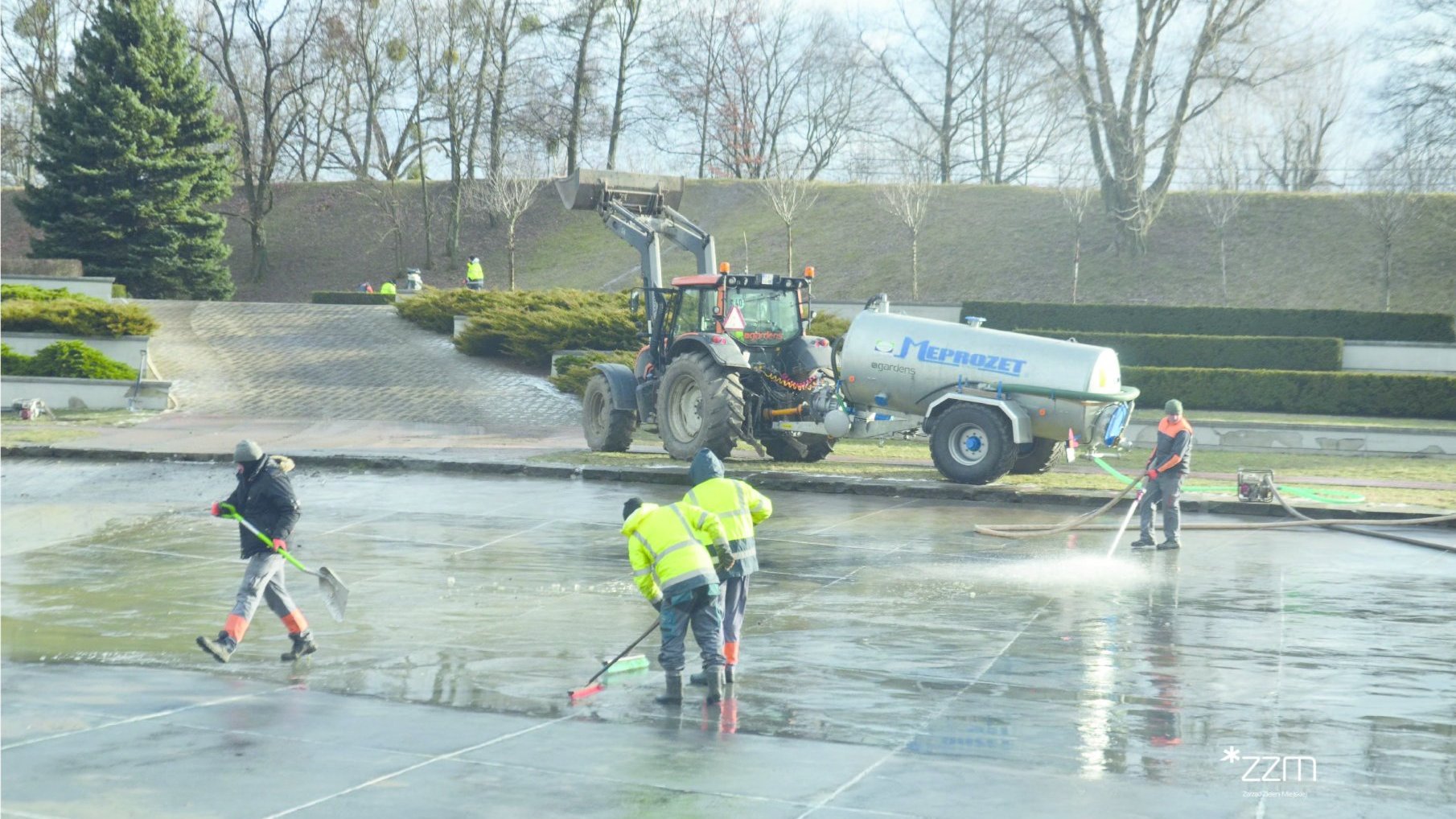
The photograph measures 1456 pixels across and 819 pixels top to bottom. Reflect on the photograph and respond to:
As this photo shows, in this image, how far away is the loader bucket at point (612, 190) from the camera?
23188mm

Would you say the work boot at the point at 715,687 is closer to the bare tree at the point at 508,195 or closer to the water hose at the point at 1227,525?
the water hose at the point at 1227,525

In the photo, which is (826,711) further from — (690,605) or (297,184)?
(297,184)

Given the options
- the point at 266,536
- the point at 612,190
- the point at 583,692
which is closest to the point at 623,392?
the point at 612,190

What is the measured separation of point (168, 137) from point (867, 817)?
44.7m

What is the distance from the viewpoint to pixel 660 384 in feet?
71.2

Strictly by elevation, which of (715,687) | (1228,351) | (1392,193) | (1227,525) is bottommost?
(715,687)

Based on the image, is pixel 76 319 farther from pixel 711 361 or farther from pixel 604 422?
pixel 711 361

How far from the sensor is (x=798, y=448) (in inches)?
885

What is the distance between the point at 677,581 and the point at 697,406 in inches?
507

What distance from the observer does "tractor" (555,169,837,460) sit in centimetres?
2086

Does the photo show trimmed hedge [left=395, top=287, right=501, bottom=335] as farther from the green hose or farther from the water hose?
the water hose

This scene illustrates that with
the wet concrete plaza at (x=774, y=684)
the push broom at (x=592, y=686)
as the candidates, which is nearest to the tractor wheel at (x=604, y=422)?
the wet concrete plaza at (x=774, y=684)

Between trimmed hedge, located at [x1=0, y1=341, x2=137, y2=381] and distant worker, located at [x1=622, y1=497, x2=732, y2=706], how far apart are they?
24.3 metres

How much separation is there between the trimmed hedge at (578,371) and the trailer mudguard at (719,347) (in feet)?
27.7
